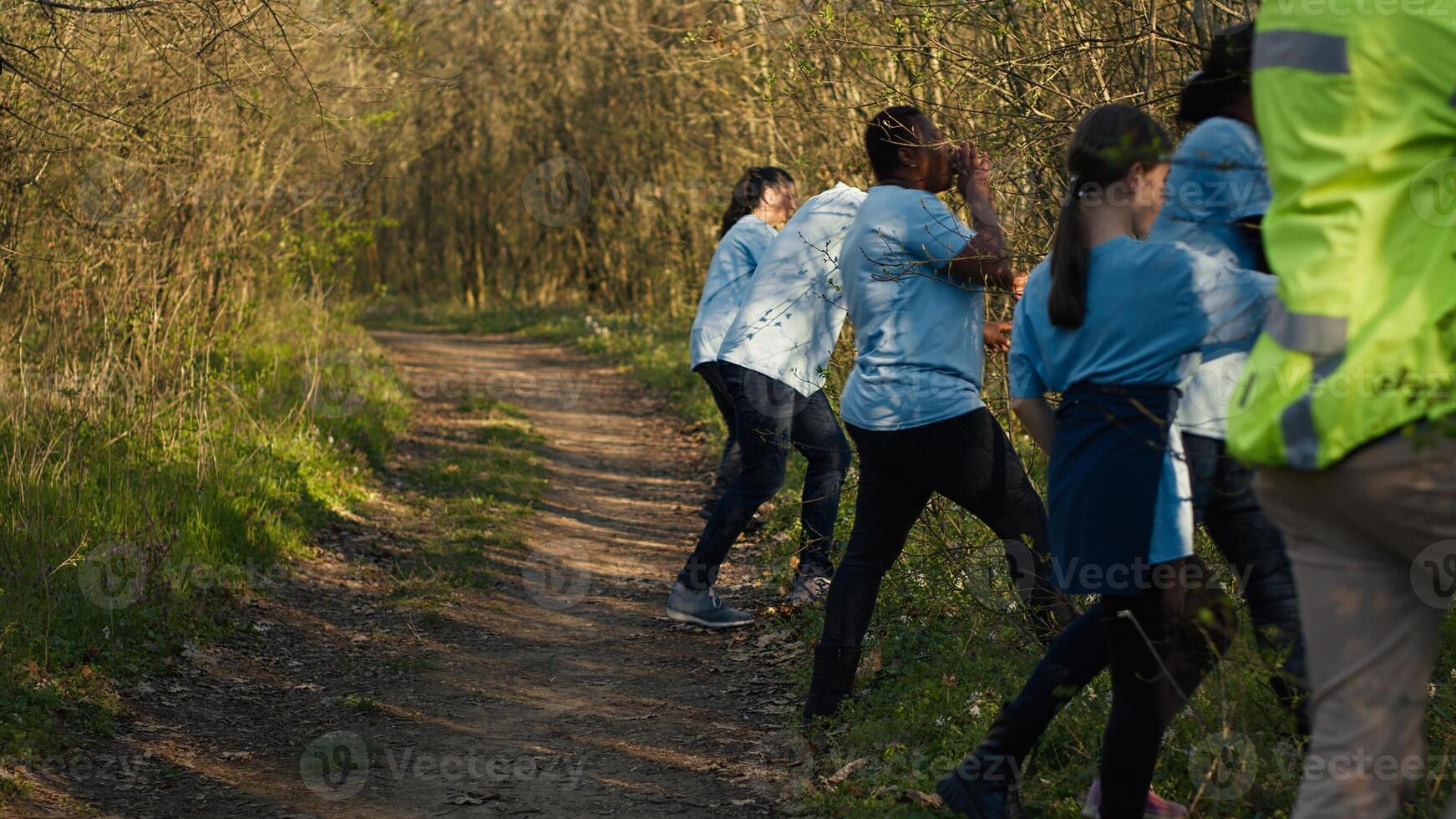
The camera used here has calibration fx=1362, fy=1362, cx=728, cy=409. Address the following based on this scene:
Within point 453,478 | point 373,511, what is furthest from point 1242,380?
point 453,478

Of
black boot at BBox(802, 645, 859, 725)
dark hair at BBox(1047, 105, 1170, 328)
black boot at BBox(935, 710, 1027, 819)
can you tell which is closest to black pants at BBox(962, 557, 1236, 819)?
black boot at BBox(935, 710, 1027, 819)

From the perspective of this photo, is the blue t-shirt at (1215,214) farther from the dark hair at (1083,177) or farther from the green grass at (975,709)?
the green grass at (975,709)

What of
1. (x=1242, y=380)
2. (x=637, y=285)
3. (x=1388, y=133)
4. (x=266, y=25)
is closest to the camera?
(x=1388, y=133)

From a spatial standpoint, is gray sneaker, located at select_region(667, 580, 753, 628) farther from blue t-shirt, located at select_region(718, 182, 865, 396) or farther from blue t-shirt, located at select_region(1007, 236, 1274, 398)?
blue t-shirt, located at select_region(1007, 236, 1274, 398)

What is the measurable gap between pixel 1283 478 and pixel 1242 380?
0.61 feet

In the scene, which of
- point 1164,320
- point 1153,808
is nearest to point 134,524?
point 1153,808

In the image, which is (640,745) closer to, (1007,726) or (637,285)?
(1007,726)

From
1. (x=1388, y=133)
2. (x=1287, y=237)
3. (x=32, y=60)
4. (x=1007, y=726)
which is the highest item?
(x=32, y=60)

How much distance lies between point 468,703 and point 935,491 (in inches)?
86.0

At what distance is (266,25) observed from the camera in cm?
830

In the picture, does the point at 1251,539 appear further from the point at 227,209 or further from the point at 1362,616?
the point at 227,209

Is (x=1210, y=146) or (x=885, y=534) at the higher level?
(x=1210, y=146)

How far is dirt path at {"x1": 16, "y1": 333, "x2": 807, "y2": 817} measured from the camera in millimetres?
4434

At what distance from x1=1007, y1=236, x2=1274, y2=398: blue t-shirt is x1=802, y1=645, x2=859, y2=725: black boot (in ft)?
6.05
